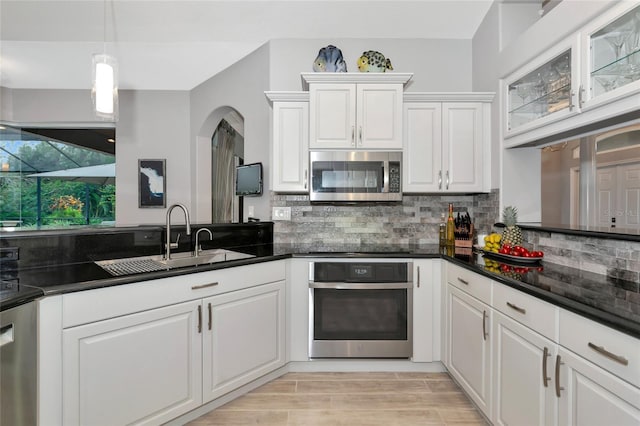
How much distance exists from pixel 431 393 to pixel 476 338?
0.59m

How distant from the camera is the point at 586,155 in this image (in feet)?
10.1

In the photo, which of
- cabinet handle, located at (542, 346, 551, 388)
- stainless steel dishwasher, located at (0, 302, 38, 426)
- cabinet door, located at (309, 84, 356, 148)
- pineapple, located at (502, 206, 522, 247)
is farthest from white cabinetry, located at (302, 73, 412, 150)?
stainless steel dishwasher, located at (0, 302, 38, 426)

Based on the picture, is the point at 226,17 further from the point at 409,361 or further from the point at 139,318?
the point at 409,361

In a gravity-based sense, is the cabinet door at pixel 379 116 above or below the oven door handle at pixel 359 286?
above

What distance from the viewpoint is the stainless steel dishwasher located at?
3.68 ft

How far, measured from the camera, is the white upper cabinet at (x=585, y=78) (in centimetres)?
148

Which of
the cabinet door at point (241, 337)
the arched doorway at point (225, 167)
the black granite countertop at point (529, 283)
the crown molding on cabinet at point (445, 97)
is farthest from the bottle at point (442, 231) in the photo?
the arched doorway at point (225, 167)

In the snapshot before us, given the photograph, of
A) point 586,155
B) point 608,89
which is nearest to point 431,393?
point 608,89

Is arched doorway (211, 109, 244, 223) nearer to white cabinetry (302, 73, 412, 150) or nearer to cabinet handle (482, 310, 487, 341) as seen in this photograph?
white cabinetry (302, 73, 412, 150)

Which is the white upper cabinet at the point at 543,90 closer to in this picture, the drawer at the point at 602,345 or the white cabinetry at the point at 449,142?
the white cabinetry at the point at 449,142

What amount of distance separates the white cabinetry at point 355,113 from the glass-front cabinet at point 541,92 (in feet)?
2.66

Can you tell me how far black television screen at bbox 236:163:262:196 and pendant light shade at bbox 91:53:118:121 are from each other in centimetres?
119

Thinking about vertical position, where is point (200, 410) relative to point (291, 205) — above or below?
below

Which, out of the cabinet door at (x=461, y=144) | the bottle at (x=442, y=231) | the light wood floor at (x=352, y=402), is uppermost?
the cabinet door at (x=461, y=144)
